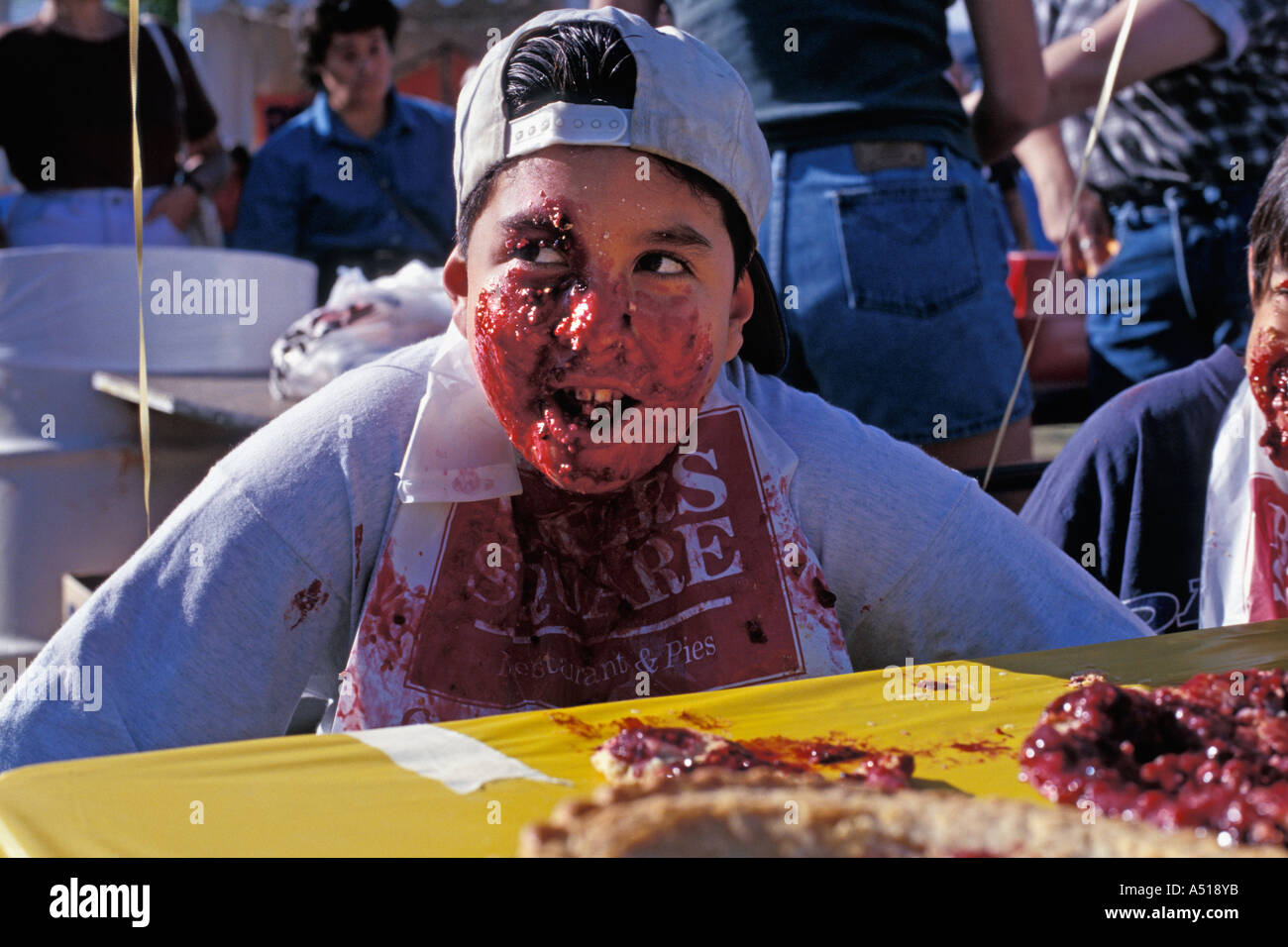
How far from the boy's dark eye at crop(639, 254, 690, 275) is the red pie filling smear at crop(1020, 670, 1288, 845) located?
605mm

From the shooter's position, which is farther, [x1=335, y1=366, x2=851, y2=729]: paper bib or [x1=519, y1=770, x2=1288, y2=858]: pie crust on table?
[x1=335, y1=366, x2=851, y2=729]: paper bib

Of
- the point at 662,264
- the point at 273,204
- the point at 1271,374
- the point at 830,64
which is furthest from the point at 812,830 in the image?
the point at 273,204

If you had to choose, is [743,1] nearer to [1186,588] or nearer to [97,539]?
[1186,588]

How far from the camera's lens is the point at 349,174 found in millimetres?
4180

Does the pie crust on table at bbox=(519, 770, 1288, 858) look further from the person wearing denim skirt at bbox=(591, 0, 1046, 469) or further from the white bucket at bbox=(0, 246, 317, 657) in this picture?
the white bucket at bbox=(0, 246, 317, 657)

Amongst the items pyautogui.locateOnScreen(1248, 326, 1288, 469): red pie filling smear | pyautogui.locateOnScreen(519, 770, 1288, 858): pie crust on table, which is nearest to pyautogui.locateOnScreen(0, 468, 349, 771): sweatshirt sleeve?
pyautogui.locateOnScreen(519, 770, 1288, 858): pie crust on table

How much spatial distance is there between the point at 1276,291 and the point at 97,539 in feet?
8.82

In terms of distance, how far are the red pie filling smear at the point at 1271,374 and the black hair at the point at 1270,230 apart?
0.36 feet

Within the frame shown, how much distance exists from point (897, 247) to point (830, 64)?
0.32 metres

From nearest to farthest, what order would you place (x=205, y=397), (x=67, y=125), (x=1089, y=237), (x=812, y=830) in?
(x=812, y=830) → (x=205, y=397) → (x=1089, y=237) → (x=67, y=125)

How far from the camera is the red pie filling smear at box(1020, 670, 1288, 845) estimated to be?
95cm

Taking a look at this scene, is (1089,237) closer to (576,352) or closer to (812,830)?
(576,352)

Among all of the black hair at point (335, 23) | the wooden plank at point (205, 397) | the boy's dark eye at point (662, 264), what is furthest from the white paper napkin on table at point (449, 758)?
the black hair at point (335, 23)

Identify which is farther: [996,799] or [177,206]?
[177,206]
